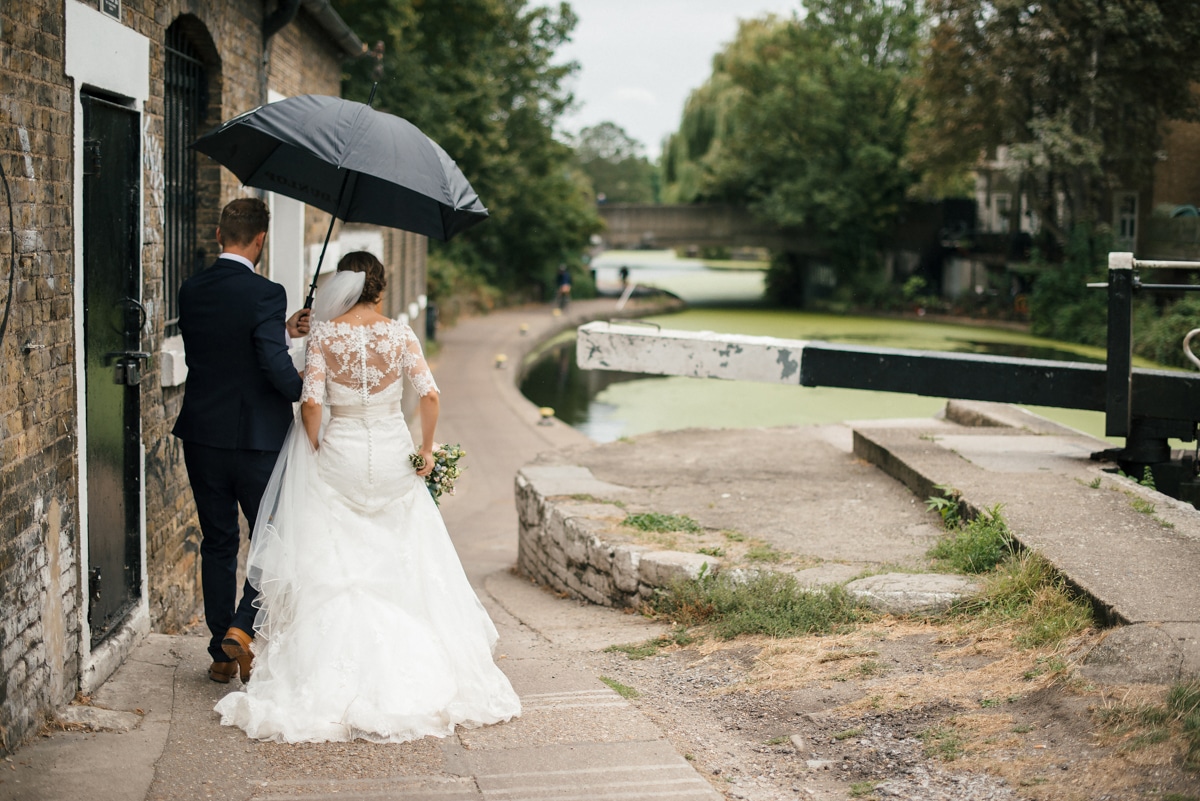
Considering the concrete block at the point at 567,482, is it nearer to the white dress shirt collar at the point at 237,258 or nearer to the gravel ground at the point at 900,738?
the gravel ground at the point at 900,738

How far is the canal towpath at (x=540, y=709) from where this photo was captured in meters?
3.48

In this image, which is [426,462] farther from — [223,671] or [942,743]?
[942,743]

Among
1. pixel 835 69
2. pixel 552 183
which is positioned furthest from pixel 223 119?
pixel 835 69

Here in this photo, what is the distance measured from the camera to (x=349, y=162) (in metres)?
4.47

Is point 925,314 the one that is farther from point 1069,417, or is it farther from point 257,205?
point 257,205

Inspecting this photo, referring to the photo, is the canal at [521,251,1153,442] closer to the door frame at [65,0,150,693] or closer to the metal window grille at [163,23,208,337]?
the metal window grille at [163,23,208,337]

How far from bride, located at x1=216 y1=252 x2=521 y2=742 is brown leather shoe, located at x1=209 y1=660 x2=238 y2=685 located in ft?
0.74

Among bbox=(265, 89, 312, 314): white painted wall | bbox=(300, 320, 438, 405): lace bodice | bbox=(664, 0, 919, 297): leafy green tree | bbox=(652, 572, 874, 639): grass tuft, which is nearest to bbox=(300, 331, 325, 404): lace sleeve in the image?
bbox=(300, 320, 438, 405): lace bodice

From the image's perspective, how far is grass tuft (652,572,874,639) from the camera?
525cm

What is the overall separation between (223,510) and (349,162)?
1.42 metres

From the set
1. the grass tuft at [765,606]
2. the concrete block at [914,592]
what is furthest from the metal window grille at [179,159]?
the concrete block at [914,592]

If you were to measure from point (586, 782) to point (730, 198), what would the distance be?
42.9 meters

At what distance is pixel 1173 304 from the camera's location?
27172mm

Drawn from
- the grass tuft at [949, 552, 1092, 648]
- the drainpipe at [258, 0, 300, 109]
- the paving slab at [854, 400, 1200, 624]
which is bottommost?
the grass tuft at [949, 552, 1092, 648]
